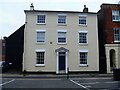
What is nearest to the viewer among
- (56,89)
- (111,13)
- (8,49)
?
(56,89)

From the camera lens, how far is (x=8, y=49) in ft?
133

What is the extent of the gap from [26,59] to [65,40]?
560 cm

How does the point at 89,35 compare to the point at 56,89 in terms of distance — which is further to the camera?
the point at 89,35

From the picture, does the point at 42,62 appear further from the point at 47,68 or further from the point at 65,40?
the point at 65,40

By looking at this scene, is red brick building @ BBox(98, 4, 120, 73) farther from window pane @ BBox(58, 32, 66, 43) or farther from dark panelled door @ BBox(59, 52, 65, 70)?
window pane @ BBox(58, 32, 66, 43)

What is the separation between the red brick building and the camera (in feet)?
110

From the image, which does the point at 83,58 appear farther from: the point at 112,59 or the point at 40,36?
the point at 40,36

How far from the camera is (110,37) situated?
33.8 m

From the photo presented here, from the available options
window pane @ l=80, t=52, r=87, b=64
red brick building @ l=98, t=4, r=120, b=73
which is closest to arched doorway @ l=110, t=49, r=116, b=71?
red brick building @ l=98, t=4, r=120, b=73

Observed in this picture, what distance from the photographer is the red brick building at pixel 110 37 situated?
33.5m

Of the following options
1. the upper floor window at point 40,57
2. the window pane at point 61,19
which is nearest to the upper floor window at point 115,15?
the window pane at point 61,19

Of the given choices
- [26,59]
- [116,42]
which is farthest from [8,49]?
A: [116,42]

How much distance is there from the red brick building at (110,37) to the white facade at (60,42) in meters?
1.30

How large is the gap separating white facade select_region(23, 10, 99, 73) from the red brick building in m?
1.30
